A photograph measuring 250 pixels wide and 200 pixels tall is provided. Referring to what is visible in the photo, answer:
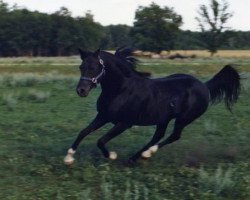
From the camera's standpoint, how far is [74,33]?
7988cm

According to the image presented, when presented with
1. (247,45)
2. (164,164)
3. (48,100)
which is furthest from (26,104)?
(247,45)

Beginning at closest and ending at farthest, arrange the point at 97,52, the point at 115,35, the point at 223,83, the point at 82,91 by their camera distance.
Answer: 1. the point at 82,91
2. the point at 97,52
3. the point at 223,83
4. the point at 115,35

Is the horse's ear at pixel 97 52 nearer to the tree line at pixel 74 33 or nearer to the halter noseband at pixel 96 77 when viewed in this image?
the halter noseband at pixel 96 77

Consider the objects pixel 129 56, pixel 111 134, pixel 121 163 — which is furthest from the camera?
pixel 129 56

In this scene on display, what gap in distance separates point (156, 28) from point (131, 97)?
223 ft

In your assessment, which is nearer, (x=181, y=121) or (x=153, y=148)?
(x=153, y=148)

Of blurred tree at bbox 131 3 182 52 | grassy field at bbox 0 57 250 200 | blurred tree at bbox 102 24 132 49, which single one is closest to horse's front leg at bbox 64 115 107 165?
grassy field at bbox 0 57 250 200

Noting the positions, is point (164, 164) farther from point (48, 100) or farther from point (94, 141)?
point (48, 100)

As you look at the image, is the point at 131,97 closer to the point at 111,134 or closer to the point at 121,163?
the point at 111,134

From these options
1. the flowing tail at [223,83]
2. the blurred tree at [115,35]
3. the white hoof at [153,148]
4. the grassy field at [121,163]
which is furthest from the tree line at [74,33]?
the white hoof at [153,148]

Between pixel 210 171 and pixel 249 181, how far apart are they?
0.80m

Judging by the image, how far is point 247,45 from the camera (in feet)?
314

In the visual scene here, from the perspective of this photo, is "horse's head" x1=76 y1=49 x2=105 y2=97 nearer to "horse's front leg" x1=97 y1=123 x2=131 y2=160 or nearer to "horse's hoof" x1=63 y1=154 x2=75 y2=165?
"horse's front leg" x1=97 y1=123 x2=131 y2=160

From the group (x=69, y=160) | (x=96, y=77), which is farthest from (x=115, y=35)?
(x=69, y=160)
